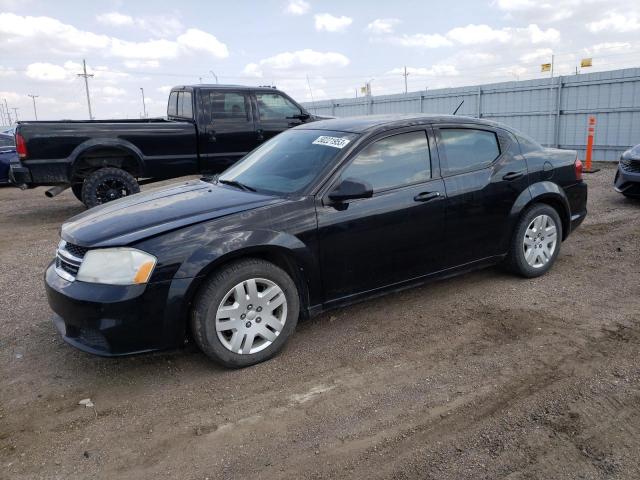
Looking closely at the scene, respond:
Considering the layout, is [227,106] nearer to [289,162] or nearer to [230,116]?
[230,116]

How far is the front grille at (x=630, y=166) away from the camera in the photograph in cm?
800

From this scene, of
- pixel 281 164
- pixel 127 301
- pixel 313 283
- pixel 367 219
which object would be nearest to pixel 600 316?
pixel 367 219

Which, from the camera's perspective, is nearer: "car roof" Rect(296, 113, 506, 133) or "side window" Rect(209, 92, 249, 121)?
"car roof" Rect(296, 113, 506, 133)

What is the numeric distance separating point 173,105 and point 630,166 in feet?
26.1

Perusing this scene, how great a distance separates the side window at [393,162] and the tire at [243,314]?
39.3 inches

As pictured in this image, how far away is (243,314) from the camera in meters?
3.41

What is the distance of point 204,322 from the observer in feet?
10.7

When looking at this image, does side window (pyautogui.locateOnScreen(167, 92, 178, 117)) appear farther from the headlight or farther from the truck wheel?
the headlight

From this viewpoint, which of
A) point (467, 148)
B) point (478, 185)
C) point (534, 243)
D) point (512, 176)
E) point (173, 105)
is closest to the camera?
point (478, 185)

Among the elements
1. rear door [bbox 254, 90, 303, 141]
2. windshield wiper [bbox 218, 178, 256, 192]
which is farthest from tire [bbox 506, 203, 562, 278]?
rear door [bbox 254, 90, 303, 141]

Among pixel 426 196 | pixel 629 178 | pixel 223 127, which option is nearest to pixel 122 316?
pixel 426 196

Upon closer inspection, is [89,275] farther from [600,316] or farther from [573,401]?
[600,316]

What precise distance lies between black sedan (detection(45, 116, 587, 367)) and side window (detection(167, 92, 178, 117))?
5644mm

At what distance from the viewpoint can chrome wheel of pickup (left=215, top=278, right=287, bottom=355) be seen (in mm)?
3357
